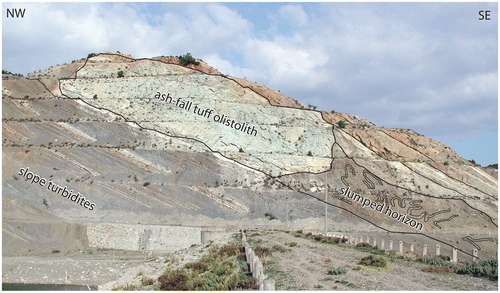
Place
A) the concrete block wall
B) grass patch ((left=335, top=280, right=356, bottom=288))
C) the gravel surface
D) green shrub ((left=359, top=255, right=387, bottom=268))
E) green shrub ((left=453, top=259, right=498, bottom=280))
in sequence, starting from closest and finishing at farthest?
1. grass patch ((left=335, top=280, right=356, bottom=288))
2. green shrub ((left=453, top=259, right=498, bottom=280))
3. green shrub ((left=359, top=255, right=387, bottom=268))
4. the gravel surface
5. the concrete block wall

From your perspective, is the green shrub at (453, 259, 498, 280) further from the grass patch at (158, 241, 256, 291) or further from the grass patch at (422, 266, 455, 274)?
the grass patch at (158, 241, 256, 291)

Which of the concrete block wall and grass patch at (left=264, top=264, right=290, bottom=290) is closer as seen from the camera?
grass patch at (left=264, top=264, right=290, bottom=290)

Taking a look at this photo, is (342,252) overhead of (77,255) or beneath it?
overhead

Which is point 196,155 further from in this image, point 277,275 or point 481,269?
point 481,269

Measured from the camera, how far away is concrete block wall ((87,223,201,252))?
95.3 feet

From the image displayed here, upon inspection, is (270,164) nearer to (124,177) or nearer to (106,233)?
(124,177)

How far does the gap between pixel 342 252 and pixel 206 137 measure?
104 ft

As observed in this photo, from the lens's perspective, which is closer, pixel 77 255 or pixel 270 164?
pixel 77 255

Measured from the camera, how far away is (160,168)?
3784cm

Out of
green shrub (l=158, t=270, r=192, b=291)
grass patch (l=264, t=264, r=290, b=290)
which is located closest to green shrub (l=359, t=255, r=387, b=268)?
grass patch (l=264, t=264, r=290, b=290)

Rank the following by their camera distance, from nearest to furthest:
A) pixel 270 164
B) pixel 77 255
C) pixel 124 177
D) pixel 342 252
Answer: pixel 342 252 < pixel 77 255 < pixel 124 177 < pixel 270 164

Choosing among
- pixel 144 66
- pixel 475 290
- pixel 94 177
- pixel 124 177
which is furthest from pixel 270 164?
pixel 475 290

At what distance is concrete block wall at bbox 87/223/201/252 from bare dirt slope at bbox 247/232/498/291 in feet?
56.3

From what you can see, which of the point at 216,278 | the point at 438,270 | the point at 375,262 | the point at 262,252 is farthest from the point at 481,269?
the point at 262,252
